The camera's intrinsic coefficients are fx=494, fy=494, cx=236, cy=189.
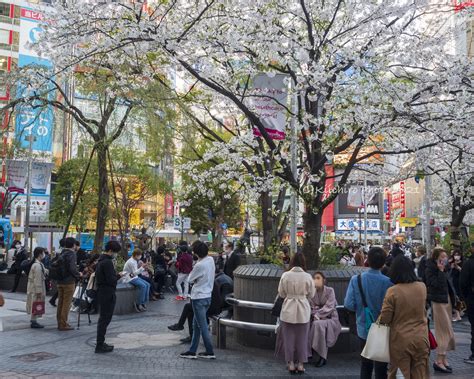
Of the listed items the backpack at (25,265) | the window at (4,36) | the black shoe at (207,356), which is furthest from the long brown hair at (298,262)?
the window at (4,36)

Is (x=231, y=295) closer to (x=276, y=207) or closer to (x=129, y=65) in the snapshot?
(x=129, y=65)

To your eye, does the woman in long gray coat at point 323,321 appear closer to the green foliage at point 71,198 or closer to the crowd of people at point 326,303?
the crowd of people at point 326,303

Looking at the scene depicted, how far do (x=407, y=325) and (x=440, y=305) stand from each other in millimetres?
3074

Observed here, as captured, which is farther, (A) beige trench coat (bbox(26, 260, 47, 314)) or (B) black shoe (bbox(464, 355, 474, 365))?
(A) beige trench coat (bbox(26, 260, 47, 314))

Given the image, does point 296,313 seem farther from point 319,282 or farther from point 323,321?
point 319,282

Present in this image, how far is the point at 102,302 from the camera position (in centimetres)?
827

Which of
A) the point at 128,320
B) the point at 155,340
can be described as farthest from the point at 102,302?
the point at 128,320

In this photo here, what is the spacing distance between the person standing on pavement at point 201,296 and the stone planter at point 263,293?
0.96 m

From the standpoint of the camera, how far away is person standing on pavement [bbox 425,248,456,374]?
7438mm

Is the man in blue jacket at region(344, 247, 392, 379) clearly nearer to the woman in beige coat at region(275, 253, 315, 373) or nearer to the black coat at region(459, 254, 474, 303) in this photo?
the woman in beige coat at region(275, 253, 315, 373)

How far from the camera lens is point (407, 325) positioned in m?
4.94

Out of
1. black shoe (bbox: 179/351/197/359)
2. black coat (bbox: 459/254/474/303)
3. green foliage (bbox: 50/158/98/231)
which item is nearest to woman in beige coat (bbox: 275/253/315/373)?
black shoe (bbox: 179/351/197/359)

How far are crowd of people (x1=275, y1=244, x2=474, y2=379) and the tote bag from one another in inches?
1.8

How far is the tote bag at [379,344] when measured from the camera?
5.01 meters
